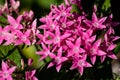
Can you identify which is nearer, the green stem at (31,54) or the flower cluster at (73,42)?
the flower cluster at (73,42)

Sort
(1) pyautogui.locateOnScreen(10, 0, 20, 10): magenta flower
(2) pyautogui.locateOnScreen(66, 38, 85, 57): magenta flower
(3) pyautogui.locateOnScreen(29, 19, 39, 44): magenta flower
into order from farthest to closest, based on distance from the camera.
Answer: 1. (1) pyautogui.locateOnScreen(10, 0, 20, 10): magenta flower
2. (3) pyautogui.locateOnScreen(29, 19, 39, 44): magenta flower
3. (2) pyautogui.locateOnScreen(66, 38, 85, 57): magenta flower

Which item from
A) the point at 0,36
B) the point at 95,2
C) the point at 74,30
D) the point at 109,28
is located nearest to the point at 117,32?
the point at 95,2

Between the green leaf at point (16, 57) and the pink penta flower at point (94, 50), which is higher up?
the pink penta flower at point (94, 50)

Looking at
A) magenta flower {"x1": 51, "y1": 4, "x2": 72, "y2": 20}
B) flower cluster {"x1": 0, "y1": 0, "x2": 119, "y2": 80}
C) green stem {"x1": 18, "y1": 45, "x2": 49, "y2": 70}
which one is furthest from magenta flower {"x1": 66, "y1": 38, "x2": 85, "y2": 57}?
green stem {"x1": 18, "y1": 45, "x2": 49, "y2": 70}

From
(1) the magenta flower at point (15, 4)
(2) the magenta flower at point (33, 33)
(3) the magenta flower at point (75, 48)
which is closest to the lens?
(3) the magenta flower at point (75, 48)

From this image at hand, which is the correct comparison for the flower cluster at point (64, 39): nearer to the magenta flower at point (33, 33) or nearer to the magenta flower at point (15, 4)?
the magenta flower at point (33, 33)

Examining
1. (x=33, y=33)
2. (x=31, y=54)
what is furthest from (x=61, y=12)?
(x=31, y=54)

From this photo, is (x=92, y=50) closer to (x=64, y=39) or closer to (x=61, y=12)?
(x=64, y=39)

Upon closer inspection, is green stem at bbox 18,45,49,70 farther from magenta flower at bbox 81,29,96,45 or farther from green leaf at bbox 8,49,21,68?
magenta flower at bbox 81,29,96,45

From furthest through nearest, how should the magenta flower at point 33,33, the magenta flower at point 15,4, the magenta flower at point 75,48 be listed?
the magenta flower at point 15,4 < the magenta flower at point 33,33 < the magenta flower at point 75,48

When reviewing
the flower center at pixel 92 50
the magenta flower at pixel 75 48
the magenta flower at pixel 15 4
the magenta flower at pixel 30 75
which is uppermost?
the magenta flower at pixel 15 4

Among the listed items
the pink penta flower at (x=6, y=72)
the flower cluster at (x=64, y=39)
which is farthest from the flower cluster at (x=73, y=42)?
the pink penta flower at (x=6, y=72)

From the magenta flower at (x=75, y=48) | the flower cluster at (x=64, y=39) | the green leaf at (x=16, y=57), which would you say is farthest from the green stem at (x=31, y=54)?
the magenta flower at (x=75, y=48)
